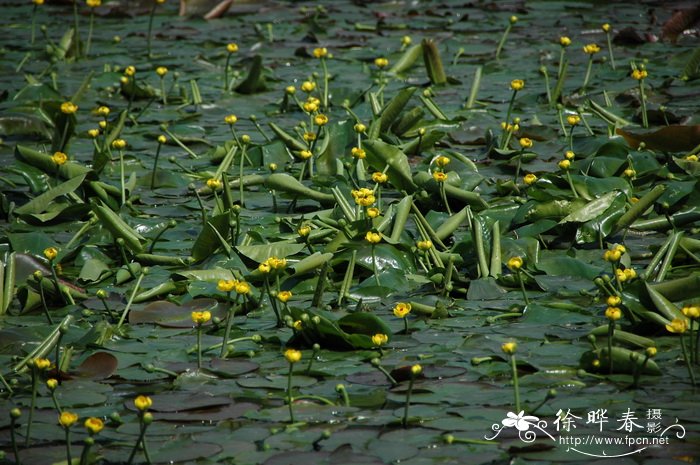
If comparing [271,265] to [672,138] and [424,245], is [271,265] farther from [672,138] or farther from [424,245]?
[672,138]

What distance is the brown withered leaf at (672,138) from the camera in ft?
12.6

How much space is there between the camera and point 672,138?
3.87 m

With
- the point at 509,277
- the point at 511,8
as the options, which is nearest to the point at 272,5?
the point at 511,8

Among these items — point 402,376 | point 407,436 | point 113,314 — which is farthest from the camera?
point 113,314

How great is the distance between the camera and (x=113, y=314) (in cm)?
285

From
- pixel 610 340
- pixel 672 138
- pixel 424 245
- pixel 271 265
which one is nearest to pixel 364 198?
pixel 424 245

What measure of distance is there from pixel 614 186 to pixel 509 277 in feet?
2.29

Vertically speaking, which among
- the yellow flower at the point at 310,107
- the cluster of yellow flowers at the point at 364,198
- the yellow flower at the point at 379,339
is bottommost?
the yellow flower at the point at 379,339

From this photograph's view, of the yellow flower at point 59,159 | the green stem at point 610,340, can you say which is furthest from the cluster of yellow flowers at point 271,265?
the yellow flower at point 59,159

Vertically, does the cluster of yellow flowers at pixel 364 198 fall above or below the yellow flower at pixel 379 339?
above

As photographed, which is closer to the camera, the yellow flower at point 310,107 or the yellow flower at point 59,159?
the yellow flower at point 59,159

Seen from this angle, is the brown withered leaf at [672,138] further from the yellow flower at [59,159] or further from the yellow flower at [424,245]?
the yellow flower at [59,159]

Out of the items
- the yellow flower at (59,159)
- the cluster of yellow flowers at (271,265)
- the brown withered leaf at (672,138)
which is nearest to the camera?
the cluster of yellow flowers at (271,265)

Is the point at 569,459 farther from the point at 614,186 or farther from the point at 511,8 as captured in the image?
the point at 511,8
